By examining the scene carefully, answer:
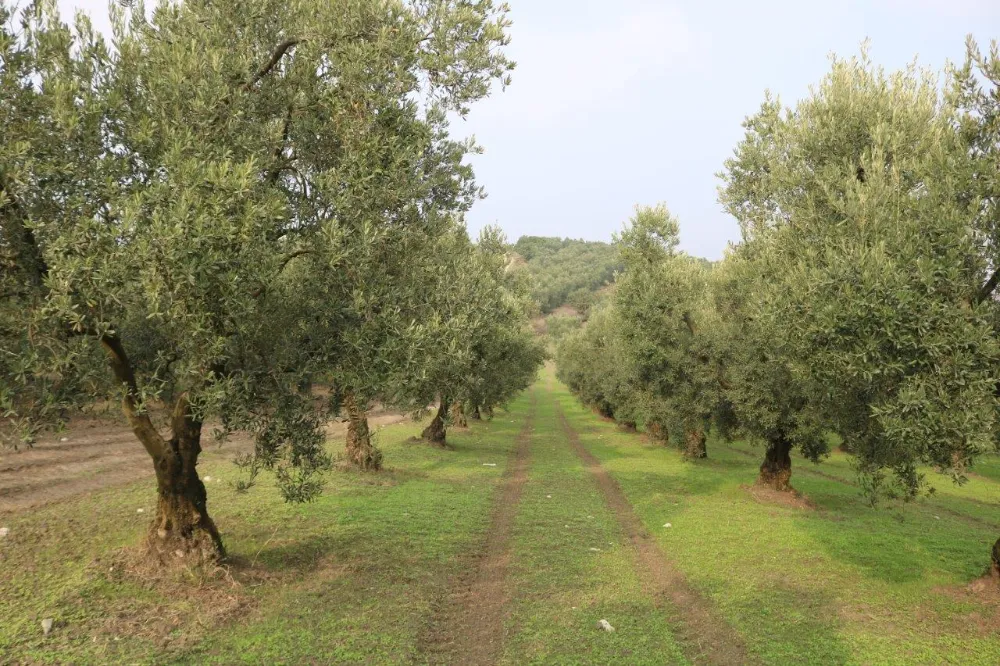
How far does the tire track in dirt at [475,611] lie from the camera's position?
1150 centimetres

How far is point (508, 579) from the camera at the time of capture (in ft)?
51.4

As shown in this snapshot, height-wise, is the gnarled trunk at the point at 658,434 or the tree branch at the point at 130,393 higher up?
the tree branch at the point at 130,393

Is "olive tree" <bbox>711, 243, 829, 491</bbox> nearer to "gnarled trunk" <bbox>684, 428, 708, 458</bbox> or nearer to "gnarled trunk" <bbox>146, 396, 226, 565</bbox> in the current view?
"gnarled trunk" <bbox>684, 428, 708, 458</bbox>

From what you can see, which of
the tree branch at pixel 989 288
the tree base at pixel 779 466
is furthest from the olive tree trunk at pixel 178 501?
the tree base at pixel 779 466

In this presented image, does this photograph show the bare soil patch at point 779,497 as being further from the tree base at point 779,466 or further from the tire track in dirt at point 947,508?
the tire track in dirt at point 947,508

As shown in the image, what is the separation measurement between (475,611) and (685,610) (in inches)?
195

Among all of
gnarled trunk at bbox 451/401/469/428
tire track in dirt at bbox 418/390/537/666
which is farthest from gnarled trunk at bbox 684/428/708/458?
tire track in dirt at bbox 418/390/537/666

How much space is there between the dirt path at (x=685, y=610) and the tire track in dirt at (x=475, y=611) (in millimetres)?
3878

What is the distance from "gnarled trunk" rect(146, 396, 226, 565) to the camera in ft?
43.8

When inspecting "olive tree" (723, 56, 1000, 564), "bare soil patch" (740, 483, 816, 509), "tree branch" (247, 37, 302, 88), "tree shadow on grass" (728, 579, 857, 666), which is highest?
"tree branch" (247, 37, 302, 88)

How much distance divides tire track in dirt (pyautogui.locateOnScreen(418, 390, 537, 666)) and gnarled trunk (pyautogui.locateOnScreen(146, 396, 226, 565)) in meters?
5.48

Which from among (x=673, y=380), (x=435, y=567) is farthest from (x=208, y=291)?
(x=673, y=380)

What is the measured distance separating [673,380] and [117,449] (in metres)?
30.2

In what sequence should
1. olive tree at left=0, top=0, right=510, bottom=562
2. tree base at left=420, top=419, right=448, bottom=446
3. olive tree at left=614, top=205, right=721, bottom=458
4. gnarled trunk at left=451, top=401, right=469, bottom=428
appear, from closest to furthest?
olive tree at left=0, top=0, right=510, bottom=562, olive tree at left=614, top=205, right=721, bottom=458, tree base at left=420, top=419, right=448, bottom=446, gnarled trunk at left=451, top=401, right=469, bottom=428
